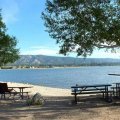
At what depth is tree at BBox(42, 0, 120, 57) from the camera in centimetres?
1549

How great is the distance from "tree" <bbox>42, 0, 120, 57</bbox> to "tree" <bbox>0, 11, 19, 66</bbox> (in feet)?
13.5

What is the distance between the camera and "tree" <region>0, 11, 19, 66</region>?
21047 millimetres

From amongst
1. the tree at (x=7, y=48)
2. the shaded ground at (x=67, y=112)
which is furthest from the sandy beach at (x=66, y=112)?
the tree at (x=7, y=48)

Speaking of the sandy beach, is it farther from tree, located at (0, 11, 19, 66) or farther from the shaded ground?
tree, located at (0, 11, 19, 66)

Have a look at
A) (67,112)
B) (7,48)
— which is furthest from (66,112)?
(7,48)

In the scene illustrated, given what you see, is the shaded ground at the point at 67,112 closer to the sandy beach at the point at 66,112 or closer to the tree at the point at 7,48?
the sandy beach at the point at 66,112

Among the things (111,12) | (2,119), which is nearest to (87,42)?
(111,12)

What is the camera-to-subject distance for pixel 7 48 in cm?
2188

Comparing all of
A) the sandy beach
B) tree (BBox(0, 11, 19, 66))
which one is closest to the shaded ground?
the sandy beach

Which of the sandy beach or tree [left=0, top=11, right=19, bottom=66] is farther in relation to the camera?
tree [left=0, top=11, right=19, bottom=66]

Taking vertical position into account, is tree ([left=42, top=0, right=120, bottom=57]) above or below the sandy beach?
above

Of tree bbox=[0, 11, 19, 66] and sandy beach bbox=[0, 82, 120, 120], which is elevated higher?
tree bbox=[0, 11, 19, 66]

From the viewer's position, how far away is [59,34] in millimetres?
17203

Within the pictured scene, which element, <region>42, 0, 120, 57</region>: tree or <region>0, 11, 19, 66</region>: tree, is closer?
<region>42, 0, 120, 57</region>: tree
